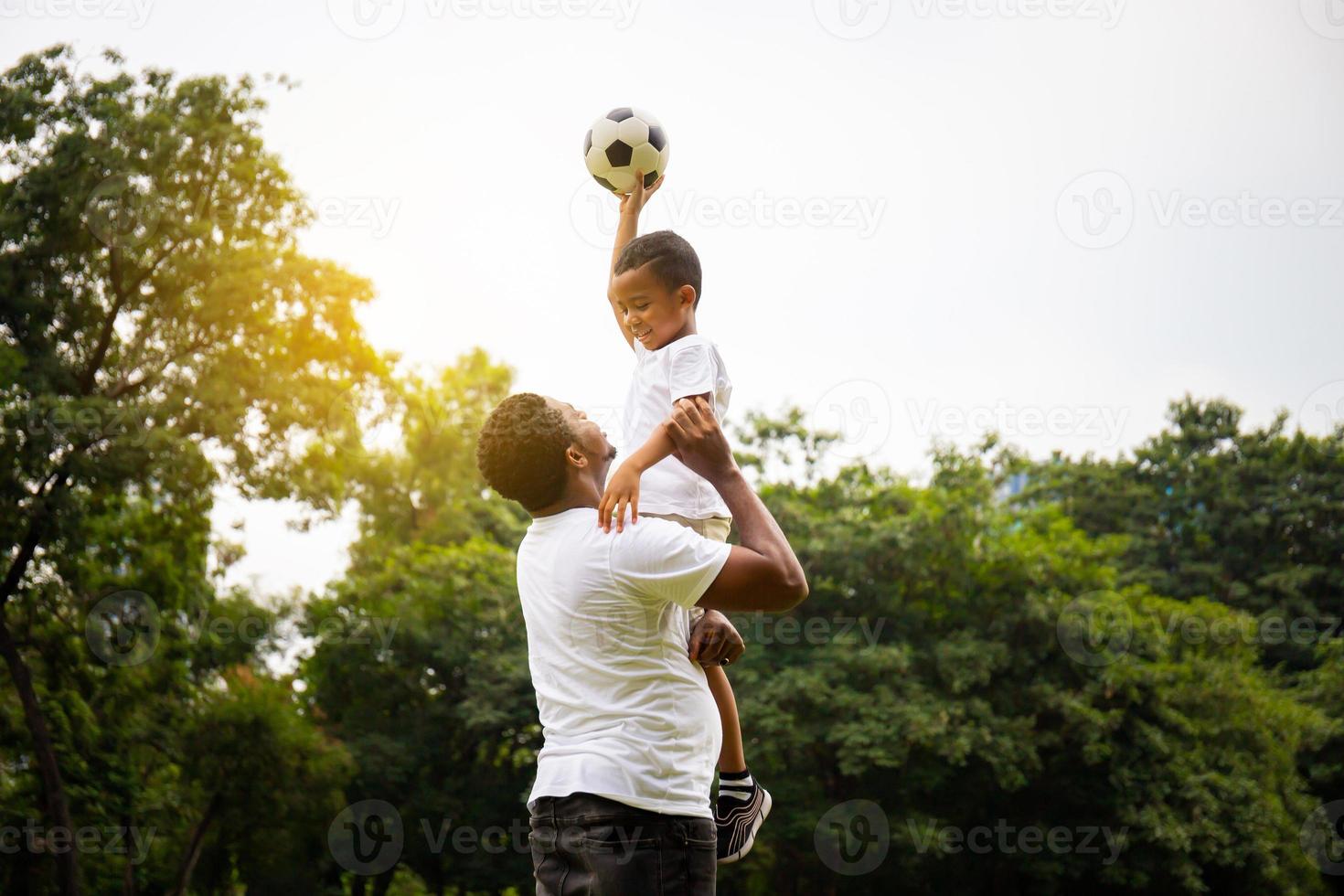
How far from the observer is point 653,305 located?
3.73 meters

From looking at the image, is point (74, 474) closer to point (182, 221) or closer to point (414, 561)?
point (182, 221)

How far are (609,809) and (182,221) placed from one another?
620 inches

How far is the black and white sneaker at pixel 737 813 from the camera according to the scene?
3.66m

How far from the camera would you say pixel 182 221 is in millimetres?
16703

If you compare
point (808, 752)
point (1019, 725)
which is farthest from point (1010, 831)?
point (808, 752)

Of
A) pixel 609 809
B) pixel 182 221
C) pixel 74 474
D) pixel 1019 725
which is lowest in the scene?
pixel 609 809

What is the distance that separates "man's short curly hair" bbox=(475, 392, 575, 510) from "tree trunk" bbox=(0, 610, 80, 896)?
15259 mm

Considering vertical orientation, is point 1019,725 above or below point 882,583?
below

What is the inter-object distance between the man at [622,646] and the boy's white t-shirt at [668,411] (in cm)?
64
